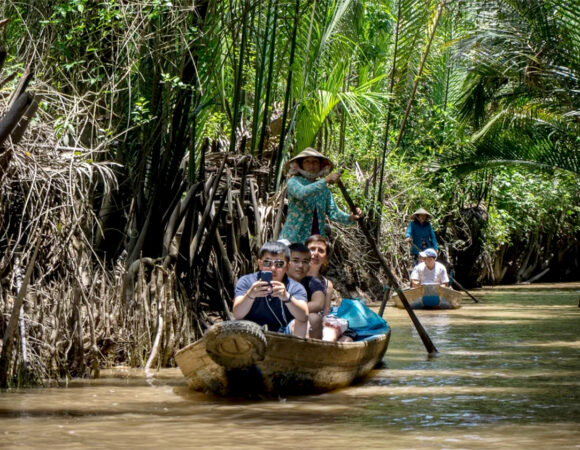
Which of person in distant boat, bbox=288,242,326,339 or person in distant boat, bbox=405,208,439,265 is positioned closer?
person in distant boat, bbox=288,242,326,339

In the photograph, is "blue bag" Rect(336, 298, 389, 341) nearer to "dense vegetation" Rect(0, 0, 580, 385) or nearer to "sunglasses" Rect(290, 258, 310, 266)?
"dense vegetation" Rect(0, 0, 580, 385)

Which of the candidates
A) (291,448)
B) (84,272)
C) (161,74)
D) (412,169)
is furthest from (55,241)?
(412,169)

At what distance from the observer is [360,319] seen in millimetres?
9438

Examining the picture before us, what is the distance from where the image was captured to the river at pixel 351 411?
586 centimetres

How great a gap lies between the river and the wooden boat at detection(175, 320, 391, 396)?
0.12m

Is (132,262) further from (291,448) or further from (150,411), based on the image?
(291,448)

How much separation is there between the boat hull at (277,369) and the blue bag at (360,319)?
1.54 meters

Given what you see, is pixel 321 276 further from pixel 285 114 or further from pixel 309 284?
pixel 285 114

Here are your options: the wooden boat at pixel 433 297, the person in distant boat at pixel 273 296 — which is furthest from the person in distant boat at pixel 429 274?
the person in distant boat at pixel 273 296

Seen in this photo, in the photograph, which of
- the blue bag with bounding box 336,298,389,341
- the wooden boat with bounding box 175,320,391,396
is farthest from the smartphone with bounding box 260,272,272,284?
the blue bag with bounding box 336,298,389,341

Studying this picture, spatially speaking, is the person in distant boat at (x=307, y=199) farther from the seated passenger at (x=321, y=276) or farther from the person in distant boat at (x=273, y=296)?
the person in distant boat at (x=273, y=296)

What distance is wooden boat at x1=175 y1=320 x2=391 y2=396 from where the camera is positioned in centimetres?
680

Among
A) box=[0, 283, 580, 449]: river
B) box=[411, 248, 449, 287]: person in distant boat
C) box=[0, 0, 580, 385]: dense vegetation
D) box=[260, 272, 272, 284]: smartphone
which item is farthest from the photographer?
box=[411, 248, 449, 287]: person in distant boat

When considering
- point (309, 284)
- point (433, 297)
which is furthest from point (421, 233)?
point (309, 284)
